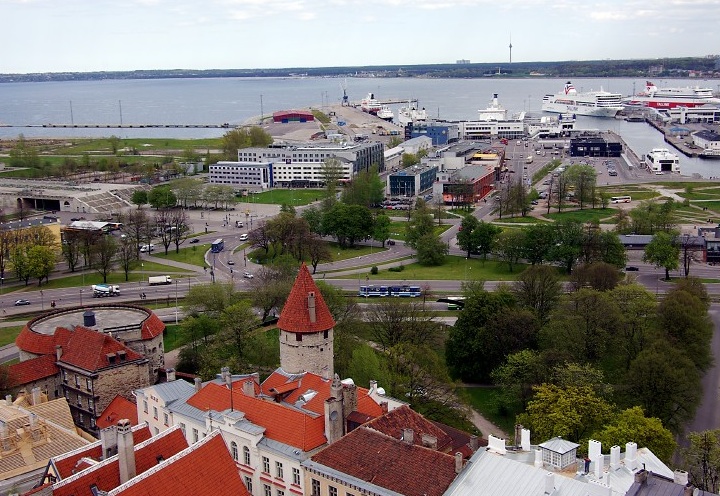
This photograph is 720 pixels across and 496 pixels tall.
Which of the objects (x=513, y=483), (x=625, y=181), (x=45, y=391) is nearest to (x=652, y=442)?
(x=513, y=483)

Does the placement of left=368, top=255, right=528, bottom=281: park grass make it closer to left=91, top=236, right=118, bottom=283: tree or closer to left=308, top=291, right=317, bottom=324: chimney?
left=91, top=236, right=118, bottom=283: tree

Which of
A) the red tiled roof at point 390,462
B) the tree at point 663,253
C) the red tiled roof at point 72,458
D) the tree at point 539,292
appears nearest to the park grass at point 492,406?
the tree at point 539,292

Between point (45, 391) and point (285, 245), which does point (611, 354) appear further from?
point (285, 245)

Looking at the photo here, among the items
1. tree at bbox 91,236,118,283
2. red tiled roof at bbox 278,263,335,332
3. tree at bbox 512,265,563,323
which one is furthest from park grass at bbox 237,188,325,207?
red tiled roof at bbox 278,263,335,332

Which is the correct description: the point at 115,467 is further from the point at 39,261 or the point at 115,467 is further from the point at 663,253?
the point at 663,253

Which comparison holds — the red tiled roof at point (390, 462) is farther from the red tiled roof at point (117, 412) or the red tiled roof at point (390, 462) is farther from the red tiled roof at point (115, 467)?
the red tiled roof at point (117, 412)

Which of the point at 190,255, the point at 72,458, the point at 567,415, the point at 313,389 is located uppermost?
the point at 72,458

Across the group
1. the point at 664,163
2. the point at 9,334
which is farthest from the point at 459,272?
the point at 664,163
